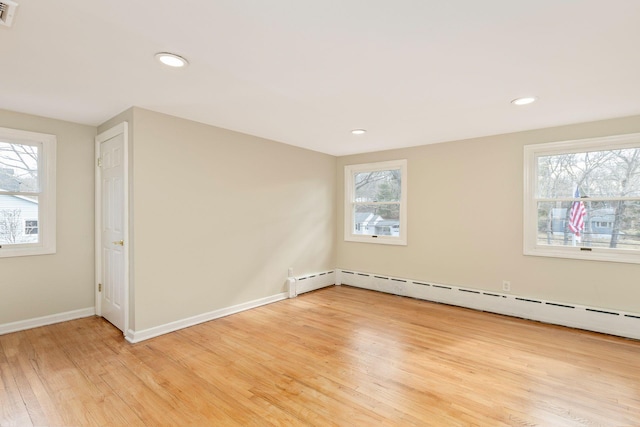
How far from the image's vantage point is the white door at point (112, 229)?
3.23 meters

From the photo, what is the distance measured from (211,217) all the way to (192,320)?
1174 millimetres

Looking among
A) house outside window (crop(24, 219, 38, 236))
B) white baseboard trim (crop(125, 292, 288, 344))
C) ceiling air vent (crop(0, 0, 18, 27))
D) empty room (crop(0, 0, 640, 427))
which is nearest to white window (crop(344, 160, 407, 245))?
empty room (crop(0, 0, 640, 427))

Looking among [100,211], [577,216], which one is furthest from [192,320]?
[577,216]

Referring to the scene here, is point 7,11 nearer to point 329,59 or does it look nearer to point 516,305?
point 329,59

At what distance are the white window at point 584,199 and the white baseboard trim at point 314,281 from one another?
2.93 metres

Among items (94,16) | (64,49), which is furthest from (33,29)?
(94,16)

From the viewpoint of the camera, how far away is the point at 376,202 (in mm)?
5234

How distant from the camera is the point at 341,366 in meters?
2.61

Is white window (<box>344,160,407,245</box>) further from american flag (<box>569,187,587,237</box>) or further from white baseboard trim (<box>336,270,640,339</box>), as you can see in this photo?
american flag (<box>569,187,587,237</box>)

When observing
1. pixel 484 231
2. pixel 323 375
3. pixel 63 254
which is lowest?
pixel 323 375

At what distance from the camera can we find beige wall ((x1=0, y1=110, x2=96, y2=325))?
3238mm

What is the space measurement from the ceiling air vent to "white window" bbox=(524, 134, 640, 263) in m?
4.61

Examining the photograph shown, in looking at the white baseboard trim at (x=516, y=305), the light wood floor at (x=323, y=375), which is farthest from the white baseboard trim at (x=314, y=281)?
the light wood floor at (x=323, y=375)

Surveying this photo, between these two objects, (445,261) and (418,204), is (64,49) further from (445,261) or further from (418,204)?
(445,261)
